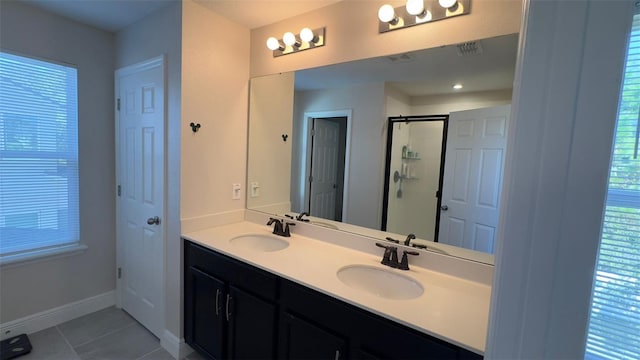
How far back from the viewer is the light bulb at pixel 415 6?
4.67 feet

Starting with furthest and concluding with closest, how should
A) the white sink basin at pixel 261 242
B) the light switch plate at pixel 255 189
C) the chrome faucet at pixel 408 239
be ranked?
the light switch plate at pixel 255 189, the white sink basin at pixel 261 242, the chrome faucet at pixel 408 239

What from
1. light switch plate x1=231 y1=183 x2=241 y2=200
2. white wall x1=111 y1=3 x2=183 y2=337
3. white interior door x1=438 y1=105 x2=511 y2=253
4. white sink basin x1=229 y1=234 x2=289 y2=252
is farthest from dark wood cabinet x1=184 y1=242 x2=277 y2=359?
white interior door x1=438 y1=105 x2=511 y2=253

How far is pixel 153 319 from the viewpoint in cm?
220

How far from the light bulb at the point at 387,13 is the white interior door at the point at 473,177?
2.05 feet

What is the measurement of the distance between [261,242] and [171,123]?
103cm

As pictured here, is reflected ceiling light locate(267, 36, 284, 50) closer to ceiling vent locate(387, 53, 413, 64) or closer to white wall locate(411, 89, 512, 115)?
ceiling vent locate(387, 53, 413, 64)

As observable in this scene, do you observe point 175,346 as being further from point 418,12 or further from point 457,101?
point 418,12

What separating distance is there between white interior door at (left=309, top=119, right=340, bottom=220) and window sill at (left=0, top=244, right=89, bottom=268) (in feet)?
6.54

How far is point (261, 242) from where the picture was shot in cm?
203

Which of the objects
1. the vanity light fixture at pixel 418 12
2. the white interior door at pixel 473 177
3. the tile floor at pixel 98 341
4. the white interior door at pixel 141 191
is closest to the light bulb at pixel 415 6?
the vanity light fixture at pixel 418 12

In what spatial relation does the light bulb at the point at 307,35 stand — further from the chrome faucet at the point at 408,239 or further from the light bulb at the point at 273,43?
the chrome faucet at the point at 408,239

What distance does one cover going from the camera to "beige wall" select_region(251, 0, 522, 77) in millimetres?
1324

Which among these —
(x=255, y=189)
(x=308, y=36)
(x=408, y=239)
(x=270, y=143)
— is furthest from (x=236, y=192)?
(x=408, y=239)

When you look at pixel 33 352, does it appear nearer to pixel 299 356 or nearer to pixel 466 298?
pixel 299 356
